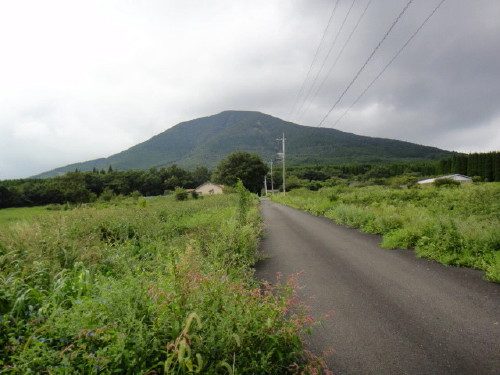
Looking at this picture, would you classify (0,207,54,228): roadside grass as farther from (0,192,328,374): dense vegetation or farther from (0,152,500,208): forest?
(0,152,500,208): forest

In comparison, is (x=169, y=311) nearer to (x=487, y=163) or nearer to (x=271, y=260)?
(x=271, y=260)

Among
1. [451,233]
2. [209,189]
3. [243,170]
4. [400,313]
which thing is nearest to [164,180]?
[209,189]

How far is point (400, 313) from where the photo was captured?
454cm

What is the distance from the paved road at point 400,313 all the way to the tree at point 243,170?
70164 millimetres

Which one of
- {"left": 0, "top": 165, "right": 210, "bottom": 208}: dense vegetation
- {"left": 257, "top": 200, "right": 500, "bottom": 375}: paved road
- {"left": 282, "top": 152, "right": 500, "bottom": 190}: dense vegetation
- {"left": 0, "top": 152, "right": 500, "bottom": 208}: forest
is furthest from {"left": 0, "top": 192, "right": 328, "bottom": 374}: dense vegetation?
{"left": 282, "top": 152, "right": 500, "bottom": 190}: dense vegetation

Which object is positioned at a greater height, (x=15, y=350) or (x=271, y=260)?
(x=15, y=350)

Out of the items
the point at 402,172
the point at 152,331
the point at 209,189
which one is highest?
the point at 152,331

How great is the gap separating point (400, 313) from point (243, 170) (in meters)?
74.2

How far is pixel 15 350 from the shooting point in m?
2.44

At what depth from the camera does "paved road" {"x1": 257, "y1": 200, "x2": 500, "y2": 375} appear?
3.34 m

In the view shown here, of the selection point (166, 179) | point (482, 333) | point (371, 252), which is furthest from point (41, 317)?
point (166, 179)

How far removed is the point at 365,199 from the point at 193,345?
23.0 m

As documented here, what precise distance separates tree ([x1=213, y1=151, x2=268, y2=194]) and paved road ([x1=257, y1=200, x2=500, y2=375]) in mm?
70164

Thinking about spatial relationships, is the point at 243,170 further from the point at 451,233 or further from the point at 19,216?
the point at 451,233
